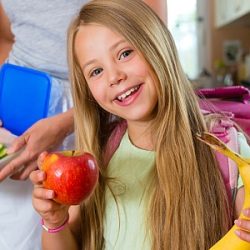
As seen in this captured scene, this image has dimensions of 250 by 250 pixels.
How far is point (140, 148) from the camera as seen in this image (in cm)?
96

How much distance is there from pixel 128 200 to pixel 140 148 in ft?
0.35

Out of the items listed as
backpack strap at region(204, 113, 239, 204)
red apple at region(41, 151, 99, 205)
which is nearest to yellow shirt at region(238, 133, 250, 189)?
backpack strap at region(204, 113, 239, 204)

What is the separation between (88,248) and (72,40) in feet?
1.40

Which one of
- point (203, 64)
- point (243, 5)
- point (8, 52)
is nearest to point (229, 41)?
point (203, 64)

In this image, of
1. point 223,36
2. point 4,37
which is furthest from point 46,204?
point 223,36

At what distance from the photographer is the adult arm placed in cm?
119

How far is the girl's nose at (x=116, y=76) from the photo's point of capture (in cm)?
83

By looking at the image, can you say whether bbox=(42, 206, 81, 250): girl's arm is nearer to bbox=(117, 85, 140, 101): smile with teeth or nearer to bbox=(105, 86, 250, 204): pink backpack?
bbox=(105, 86, 250, 204): pink backpack

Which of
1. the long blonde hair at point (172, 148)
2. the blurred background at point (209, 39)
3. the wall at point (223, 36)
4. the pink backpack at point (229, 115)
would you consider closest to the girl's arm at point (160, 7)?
the long blonde hair at point (172, 148)

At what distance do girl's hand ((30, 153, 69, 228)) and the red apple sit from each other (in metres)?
0.01

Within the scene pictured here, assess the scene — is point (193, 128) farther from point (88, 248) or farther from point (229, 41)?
point (229, 41)

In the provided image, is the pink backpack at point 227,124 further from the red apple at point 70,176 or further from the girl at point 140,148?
the red apple at point 70,176

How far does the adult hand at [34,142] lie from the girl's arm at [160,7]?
294mm

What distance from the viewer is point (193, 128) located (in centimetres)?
92
